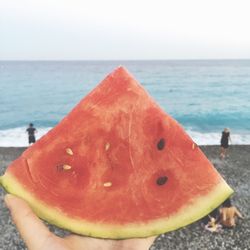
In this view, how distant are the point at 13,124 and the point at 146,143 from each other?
1482 inches

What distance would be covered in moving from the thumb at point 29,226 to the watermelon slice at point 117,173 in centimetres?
7

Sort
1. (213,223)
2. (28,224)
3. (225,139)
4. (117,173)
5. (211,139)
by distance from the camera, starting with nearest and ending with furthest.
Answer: (28,224)
(117,173)
(213,223)
(225,139)
(211,139)

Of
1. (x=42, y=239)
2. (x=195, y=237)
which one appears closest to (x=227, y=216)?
(x=195, y=237)

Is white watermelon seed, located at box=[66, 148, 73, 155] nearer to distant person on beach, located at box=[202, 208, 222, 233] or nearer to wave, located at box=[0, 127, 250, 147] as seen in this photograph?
distant person on beach, located at box=[202, 208, 222, 233]

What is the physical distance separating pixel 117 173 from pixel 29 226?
483 mm

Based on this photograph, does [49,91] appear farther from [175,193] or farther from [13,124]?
[175,193]

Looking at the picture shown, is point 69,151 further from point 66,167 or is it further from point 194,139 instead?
point 194,139

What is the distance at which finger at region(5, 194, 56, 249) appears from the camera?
1587mm

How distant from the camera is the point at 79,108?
6.38 feet

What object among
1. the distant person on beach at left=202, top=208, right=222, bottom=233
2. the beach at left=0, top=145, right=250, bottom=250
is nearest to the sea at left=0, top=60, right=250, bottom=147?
the beach at left=0, top=145, right=250, bottom=250

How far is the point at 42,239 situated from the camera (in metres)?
1.64

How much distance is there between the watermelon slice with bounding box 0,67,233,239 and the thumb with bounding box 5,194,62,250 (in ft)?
0.22

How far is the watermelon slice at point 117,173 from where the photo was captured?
5.61ft

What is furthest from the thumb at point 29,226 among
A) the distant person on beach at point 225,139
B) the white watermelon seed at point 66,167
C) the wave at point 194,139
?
the wave at point 194,139
